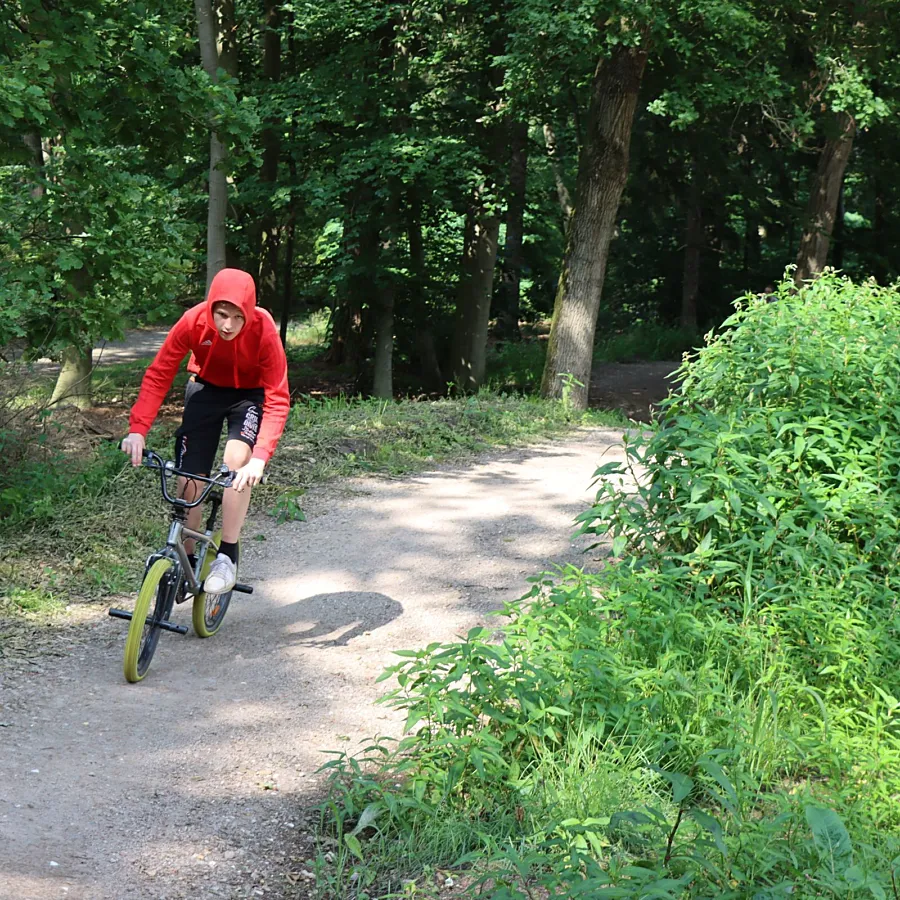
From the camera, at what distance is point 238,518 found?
5.82m

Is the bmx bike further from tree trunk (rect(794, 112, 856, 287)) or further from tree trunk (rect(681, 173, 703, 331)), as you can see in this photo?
tree trunk (rect(681, 173, 703, 331))

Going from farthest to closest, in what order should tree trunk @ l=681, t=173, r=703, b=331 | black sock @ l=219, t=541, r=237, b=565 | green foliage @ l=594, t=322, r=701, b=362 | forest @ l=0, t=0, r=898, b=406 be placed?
1. green foliage @ l=594, t=322, r=701, b=362
2. tree trunk @ l=681, t=173, r=703, b=331
3. forest @ l=0, t=0, r=898, b=406
4. black sock @ l=219, t=541, r=237, b=565

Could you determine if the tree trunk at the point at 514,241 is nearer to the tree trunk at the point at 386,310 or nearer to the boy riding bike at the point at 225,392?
the tree trunk at the point at 386,310

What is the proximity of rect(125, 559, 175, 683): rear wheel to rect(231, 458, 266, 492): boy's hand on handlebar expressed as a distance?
0.59 meters

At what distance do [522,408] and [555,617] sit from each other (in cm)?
875

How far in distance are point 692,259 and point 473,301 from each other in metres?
10.6

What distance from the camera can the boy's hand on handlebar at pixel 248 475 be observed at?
5094 millimetres

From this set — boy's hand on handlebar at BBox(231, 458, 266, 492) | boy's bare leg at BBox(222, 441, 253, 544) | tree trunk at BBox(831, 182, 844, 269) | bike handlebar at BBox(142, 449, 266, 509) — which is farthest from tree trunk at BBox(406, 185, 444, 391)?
tree trunk at BBox(831, 182, 844, 269)

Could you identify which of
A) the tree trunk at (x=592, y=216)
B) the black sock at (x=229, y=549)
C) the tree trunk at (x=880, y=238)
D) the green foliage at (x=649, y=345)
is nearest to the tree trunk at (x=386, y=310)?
the tree trunk at (x=592, y=216)

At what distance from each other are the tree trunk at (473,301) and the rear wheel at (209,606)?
12342 mm

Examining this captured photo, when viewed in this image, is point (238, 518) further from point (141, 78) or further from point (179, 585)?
point (141, 78)

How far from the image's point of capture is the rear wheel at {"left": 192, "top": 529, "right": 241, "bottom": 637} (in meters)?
5.91

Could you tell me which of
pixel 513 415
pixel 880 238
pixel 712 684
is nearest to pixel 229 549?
pixel 712 684

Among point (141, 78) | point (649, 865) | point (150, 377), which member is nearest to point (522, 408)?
point (141, 78)
